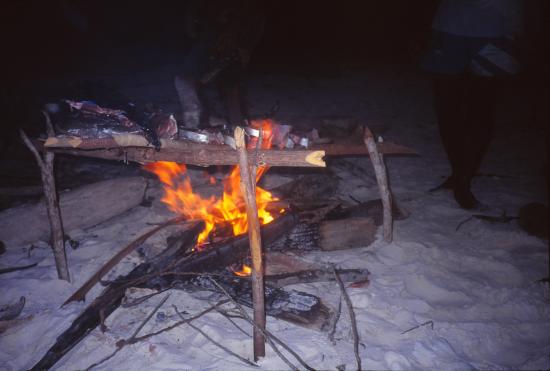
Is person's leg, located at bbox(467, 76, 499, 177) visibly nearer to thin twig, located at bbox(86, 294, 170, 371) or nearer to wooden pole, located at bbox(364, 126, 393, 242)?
wooden pole, located at bbox(364, 126, 393, 242)

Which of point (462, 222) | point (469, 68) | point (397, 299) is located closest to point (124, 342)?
point (397, 299)

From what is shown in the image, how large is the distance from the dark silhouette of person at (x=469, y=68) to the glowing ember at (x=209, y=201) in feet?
8.87

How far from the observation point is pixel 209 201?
17.5 ft

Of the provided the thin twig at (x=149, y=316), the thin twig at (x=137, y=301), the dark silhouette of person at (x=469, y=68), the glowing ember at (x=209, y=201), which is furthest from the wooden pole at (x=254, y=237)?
the dark silhouette of person at (x=469, y=68)

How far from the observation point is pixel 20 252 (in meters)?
4.49

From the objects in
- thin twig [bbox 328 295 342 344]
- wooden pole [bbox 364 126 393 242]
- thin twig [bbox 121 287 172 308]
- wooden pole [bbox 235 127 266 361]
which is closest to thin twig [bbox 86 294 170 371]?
thin twig [bbox 121 287 172 308]

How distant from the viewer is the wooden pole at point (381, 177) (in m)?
3.93

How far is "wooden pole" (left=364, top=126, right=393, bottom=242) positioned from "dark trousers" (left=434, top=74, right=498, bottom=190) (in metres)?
1.63

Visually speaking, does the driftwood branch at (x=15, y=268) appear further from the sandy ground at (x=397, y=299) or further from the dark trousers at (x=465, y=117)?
the dark trousers at (x=465, y=117)

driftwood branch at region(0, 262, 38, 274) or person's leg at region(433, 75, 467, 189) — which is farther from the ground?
person's leg at region(433, 75, 467, 189)

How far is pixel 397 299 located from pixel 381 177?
137 centimetres

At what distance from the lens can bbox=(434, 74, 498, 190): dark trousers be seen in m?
4.79

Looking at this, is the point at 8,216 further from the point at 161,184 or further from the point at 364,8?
the point at 364,8

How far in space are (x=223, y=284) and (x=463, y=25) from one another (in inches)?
176
